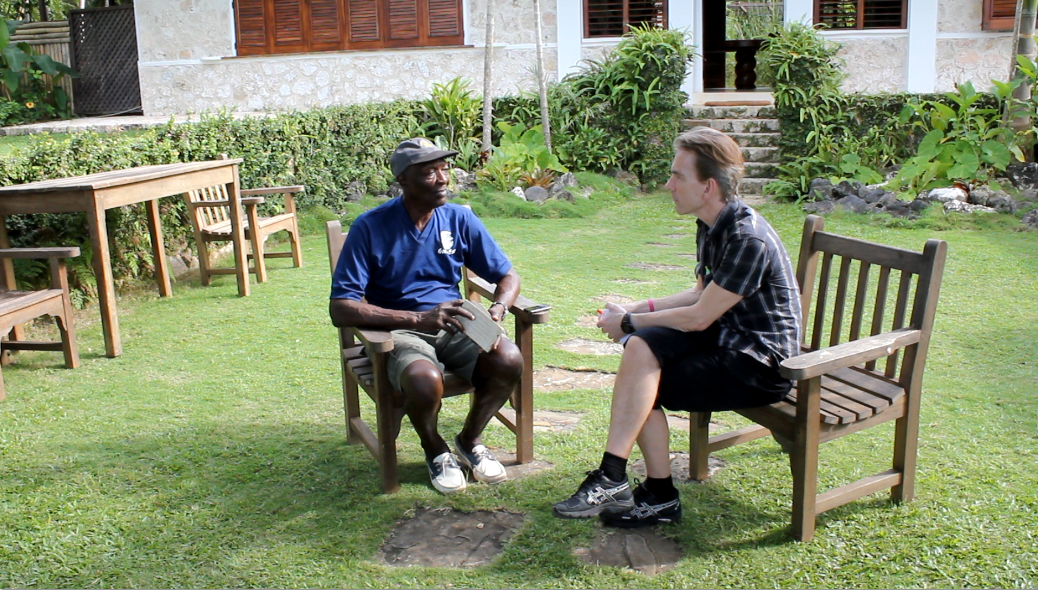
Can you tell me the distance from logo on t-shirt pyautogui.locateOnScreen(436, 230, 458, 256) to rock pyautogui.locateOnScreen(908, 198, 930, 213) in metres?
7.55

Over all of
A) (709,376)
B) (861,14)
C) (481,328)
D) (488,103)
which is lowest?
(709,376)

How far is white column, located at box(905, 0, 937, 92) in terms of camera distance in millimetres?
13469

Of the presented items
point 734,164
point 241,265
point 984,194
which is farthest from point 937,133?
point 734,164

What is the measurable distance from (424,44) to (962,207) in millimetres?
8511

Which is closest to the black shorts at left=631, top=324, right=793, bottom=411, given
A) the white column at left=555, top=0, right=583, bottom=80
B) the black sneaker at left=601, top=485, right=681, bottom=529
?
the black sneaker at left=601, top=485, right=681, bottom=529

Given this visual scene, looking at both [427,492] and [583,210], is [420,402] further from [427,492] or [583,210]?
[583,210]

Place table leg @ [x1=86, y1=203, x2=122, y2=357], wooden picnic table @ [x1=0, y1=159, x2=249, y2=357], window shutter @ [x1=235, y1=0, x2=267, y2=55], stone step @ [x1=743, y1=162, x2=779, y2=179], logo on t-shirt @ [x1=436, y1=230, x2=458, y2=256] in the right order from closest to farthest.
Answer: logo on t-shirt @ [x1=436, y1=230, x2=458, y2=256] < wooden picnic table @ [x1=0, y1=159, x2=249, y2=357] < table leg @ [x1=86, y1=203, x2=122, y2=357] < stone step @ [x1=743, y1=162, x2=779, y2=179] < window shutter @ [x1=235, y1=0, x2=267, y2=55]

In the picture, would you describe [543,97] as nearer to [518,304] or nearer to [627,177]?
[627,177]

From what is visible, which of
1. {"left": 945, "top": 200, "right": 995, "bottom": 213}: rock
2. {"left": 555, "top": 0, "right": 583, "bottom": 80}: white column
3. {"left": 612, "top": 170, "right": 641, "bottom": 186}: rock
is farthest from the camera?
{"left": 555, "top": 0, "right": 583, "bottom": 80}: white column

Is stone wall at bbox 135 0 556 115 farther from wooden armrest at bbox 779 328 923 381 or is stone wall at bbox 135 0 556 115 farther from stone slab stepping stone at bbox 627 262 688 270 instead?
wooden armrest at bbox 779 328 923 381

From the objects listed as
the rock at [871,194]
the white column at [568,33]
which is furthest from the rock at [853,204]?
the white column at [568,33]

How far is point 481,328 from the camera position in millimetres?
3334

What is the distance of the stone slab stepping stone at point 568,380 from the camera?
4695 millimetres

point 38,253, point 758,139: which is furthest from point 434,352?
point 758,139
